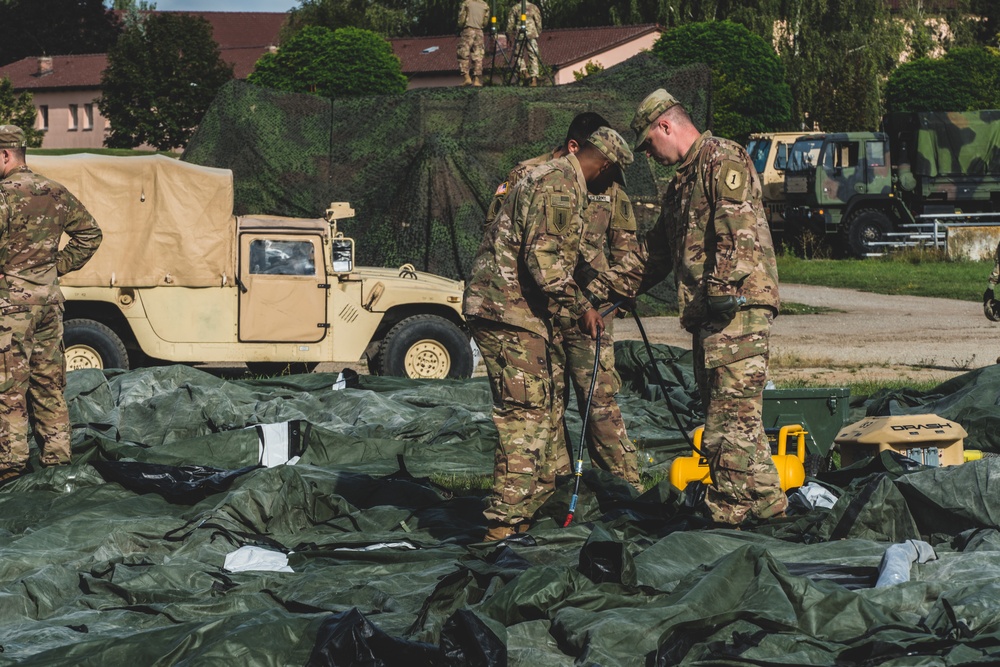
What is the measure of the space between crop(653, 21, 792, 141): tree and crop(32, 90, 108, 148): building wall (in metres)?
40.5

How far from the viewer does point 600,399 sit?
739cm

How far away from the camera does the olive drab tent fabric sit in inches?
481

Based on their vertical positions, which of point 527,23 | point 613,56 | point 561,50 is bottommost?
point 527,23

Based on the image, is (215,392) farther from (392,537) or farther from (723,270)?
(723,270)

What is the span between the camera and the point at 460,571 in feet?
17.3

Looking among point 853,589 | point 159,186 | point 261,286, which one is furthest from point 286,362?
point 853,589

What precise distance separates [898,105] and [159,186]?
98.1 feet

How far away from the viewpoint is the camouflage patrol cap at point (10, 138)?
8.23 m

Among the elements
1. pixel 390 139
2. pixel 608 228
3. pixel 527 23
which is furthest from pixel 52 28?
pixel 608 228

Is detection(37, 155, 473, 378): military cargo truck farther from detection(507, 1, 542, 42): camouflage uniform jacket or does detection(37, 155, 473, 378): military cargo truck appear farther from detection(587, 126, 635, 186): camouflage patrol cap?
detection(507, 1, 542, 42): camouflage uniform jacket

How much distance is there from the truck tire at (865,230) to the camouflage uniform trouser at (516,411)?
70.6 feet

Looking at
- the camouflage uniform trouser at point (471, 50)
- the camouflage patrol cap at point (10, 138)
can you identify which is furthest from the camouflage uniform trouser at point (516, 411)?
the camouflage uniform trouser at point (471, 50)

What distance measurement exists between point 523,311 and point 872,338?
10.4 m

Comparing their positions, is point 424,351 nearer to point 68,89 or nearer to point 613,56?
point 613,56
